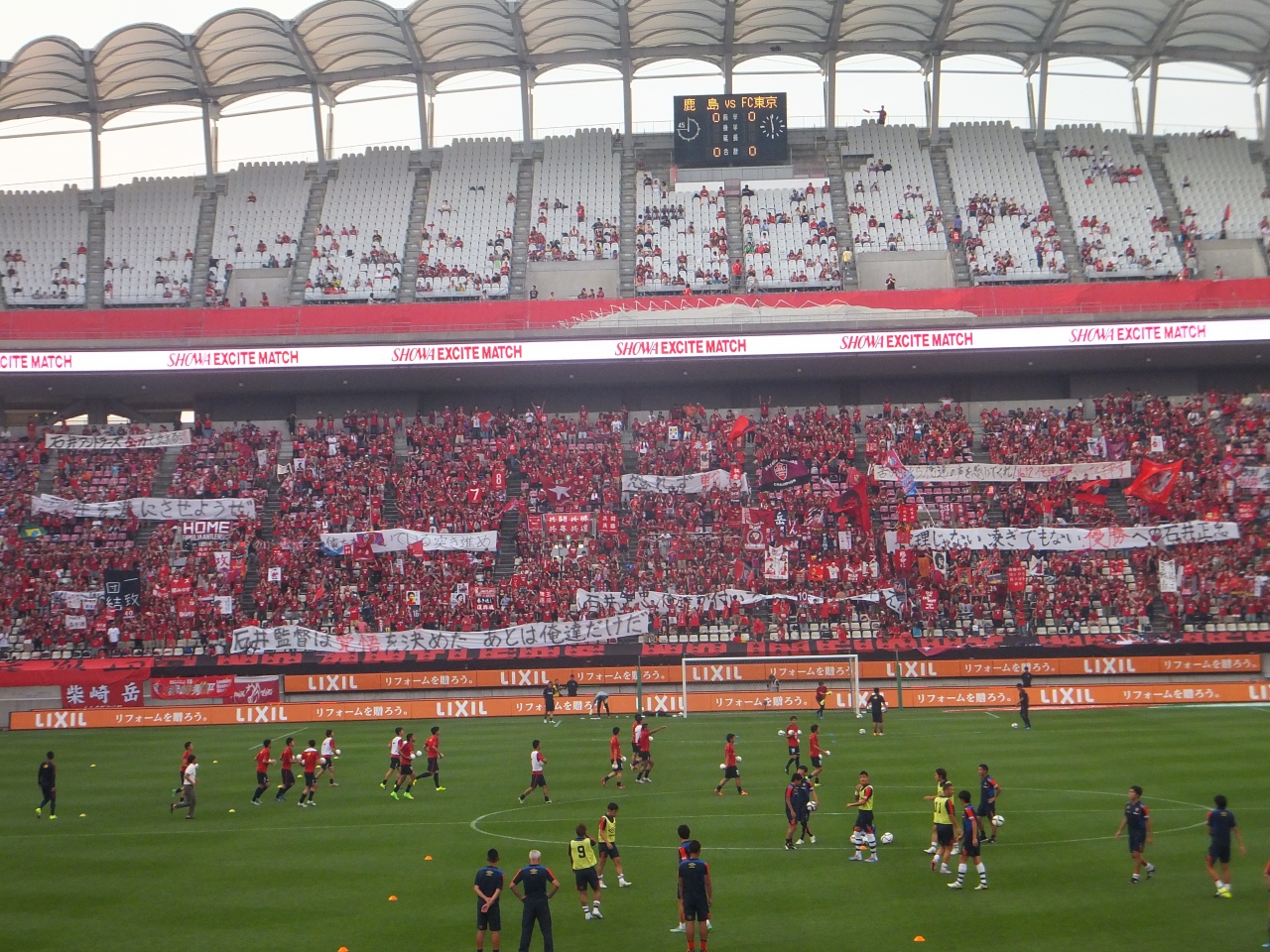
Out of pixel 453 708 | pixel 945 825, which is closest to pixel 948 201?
pixel 453 708

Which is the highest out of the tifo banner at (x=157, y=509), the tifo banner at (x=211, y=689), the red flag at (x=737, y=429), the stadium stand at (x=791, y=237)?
the stadium stand at (x=791, y=237)

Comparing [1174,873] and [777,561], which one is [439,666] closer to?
[777,561]

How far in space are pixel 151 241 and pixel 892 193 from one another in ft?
129

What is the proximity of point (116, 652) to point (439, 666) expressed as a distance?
13193 millimetres

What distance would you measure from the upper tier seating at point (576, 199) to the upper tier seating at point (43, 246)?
77.6 feet

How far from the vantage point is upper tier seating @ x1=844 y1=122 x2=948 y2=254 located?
58656 mm

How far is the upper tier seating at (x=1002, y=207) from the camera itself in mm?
56594

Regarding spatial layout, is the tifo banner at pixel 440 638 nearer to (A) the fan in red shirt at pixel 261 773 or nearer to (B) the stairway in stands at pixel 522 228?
(A) the fan in red shirt at pixel 261 773

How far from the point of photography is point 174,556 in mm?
Result: 48125

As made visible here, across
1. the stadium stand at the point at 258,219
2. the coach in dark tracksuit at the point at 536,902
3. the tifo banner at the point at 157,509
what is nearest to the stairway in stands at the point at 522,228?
the stadium stand at the point at 258,219

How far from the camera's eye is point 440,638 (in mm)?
42812

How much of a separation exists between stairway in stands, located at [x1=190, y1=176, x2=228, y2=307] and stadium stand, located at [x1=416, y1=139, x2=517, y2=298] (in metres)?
11.2

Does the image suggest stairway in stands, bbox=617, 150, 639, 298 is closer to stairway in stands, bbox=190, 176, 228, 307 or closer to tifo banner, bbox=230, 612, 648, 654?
tifo banner, bbox=230, 612, 648, 654

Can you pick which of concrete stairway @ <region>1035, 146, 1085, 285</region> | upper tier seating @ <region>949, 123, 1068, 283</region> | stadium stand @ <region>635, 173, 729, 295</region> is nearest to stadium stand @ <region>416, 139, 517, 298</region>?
stadium stand @ <region>635, 173, 729, 295</region>
